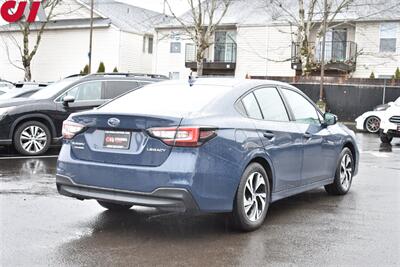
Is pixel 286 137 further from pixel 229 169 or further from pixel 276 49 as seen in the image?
A: pixel 276 49

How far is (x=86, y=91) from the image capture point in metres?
12.1

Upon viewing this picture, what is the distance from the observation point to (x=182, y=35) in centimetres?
3694

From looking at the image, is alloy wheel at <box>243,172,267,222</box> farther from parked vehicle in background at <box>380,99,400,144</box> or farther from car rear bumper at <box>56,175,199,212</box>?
parked vehicle in background at <box>380,99,400,144</box>

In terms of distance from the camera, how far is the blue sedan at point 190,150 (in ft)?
17.3

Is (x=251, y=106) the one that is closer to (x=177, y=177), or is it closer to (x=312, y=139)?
(x=312, y=139)

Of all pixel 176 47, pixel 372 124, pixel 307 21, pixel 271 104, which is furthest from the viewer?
pixel 176 47

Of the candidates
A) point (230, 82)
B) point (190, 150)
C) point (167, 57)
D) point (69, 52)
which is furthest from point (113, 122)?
point (69, 52)

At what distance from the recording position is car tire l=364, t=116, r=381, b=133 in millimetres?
21109

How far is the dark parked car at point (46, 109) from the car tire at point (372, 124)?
11.7m

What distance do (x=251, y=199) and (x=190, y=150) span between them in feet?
3.34

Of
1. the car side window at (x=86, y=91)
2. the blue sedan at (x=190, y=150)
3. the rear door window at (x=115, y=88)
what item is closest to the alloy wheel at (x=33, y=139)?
the car side window at (x=86, y=91)

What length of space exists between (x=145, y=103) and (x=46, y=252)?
5.86 ft

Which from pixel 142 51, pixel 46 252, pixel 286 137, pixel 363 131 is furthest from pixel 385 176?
pixel 142 51

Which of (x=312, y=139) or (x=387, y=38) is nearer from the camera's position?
(x=312, y=139)
